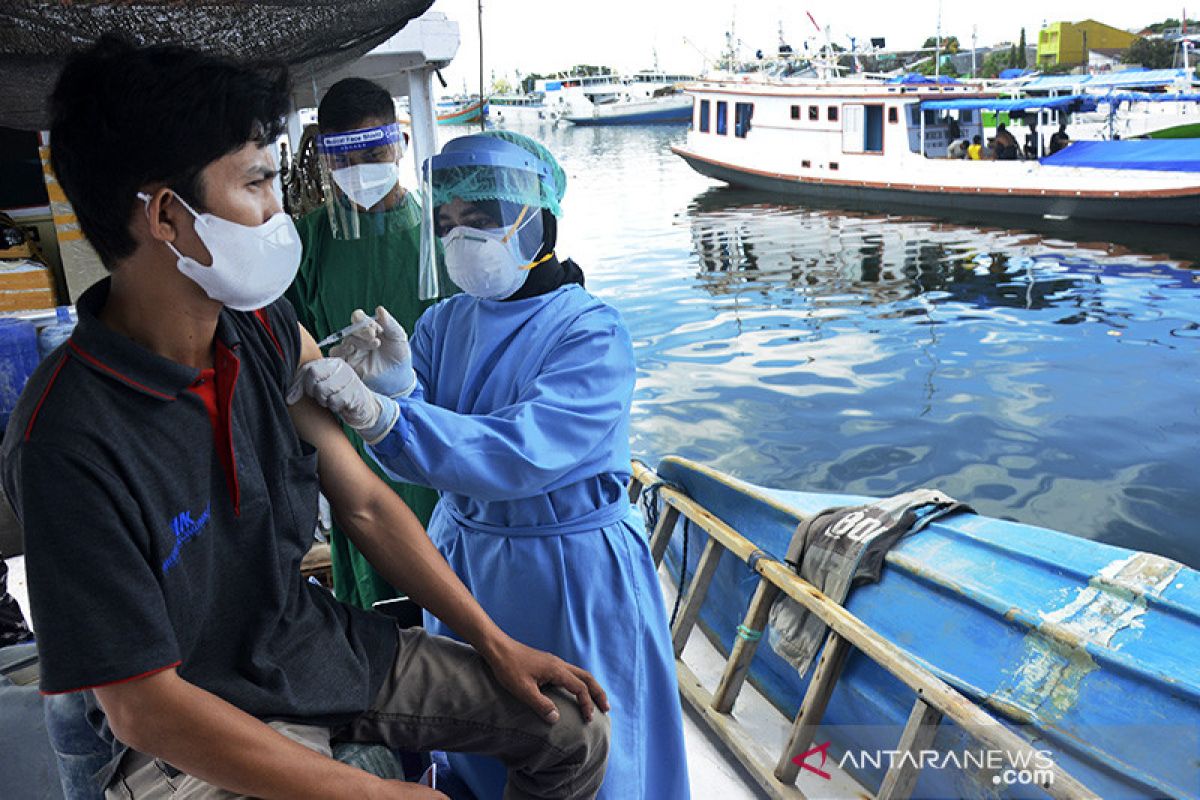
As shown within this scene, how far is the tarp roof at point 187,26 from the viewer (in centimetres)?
193

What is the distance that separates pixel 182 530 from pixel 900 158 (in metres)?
23.0

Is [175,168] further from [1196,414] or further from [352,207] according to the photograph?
[1196,414]

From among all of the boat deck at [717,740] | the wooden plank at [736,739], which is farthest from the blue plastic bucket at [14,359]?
the wooden plank at [736,739]

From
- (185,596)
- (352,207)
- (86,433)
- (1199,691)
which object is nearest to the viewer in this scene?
(86,433)

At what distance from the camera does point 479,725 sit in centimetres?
171

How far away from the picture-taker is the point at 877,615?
3.63 m

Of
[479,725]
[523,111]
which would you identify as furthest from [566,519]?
[523,111]

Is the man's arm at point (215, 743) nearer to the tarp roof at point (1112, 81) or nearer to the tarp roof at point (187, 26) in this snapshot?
the tarp roof at point (187, 26)

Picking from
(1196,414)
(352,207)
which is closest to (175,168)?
(352,207)

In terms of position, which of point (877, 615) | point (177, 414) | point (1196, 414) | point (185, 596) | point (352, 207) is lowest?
point (1196, 414)

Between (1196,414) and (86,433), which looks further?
(1196,414)

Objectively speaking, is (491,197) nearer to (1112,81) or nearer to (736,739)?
(736,739)

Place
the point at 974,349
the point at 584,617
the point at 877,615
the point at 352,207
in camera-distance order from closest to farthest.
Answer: the point at 584,617
the point at 352,207
the point at 877,615
the point at 974,349

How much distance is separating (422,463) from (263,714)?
501 mm
